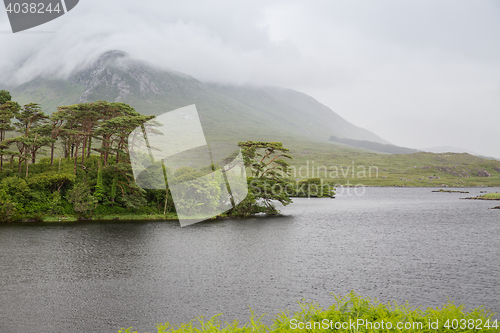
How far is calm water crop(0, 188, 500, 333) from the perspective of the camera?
1847 centimetres

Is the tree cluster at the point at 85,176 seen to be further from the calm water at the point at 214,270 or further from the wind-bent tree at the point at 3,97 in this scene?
the calm water at the point at 214,270

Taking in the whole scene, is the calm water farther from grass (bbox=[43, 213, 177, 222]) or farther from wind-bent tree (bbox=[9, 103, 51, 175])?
wind-bent tree (bbox=[9, 103, 51, 175])

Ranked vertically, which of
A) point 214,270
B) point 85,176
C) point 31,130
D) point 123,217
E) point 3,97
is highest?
point 3,97

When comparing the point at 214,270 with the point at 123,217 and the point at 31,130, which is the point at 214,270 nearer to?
the point at 123,217

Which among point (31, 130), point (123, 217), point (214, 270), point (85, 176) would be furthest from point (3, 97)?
point (214, 270)

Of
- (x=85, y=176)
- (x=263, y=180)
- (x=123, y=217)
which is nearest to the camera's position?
(x=123, y=217)

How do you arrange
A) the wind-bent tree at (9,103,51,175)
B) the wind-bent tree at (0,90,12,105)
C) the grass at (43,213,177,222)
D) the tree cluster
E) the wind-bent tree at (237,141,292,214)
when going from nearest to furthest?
1. the grass at (43,213,177,222)
2. the tree cluster
3. the wind-bent tree at (9,103,51,175)
4. the wind-bent tree at (237,141,292,214)
5. the wind-bent tree at (0,90,12,105)

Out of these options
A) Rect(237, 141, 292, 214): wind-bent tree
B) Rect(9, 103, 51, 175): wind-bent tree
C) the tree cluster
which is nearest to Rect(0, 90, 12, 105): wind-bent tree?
the tree cluster

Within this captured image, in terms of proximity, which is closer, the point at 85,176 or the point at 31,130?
A: the point at 31,130

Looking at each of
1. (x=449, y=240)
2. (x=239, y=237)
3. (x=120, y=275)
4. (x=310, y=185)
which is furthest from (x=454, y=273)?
(x=310, y=185)

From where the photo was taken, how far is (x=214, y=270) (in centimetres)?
2623

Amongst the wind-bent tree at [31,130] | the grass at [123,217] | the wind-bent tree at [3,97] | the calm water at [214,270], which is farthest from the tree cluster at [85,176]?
the calm water at [214,270]

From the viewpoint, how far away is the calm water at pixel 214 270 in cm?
1847

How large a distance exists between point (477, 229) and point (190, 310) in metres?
44.0
